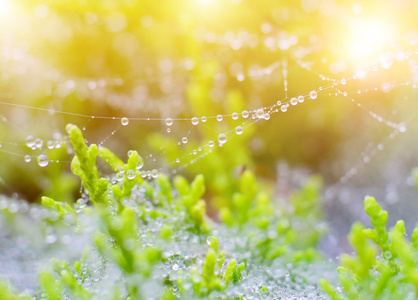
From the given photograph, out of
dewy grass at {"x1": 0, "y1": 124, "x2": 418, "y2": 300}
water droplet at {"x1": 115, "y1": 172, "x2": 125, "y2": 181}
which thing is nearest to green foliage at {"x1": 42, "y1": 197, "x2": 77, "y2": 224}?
dewy grass at {"x1": 0, "y1": 124, "x2": 418, "y2": 300}

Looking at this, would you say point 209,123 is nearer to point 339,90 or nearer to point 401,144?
point 339,90

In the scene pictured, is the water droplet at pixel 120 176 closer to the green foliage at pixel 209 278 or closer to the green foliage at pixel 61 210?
the green foliage at pixel 61 210

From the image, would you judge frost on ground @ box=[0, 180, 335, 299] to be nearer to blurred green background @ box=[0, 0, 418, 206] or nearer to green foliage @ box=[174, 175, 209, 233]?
green foliage @ box=[174, 175, 209, 233]

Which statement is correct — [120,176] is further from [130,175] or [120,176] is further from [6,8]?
[6,8]

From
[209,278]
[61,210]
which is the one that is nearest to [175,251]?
[209,278]

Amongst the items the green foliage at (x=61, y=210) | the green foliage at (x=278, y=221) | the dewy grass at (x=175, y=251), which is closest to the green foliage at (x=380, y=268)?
the dewy grass at (x=175, y=251)

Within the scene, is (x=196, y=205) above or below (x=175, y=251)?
above
